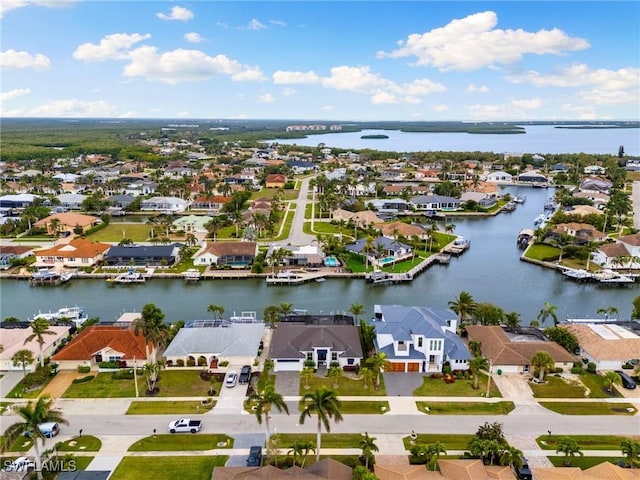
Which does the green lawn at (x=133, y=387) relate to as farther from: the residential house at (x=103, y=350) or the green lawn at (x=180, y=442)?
the green lawn at (x=180, y=442)

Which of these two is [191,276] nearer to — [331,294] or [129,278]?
[129,278]

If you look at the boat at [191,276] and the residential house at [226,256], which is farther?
the residential house at [226,256]

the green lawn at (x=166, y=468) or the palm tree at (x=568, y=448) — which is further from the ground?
→ the palm tree at (x=568, y=448)

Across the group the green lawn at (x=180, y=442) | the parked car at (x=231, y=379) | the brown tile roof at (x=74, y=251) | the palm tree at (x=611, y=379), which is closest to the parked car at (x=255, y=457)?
the green lawn at (x=180, y=442)

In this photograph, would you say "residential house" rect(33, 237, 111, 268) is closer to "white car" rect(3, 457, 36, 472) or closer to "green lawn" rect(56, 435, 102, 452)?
"green lawn" rect(56, 435, 102, 452)

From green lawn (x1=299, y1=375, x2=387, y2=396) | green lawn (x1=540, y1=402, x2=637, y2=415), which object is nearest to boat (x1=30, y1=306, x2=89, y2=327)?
green lawn (x1=299, y1=375, x2=387, y2=396)

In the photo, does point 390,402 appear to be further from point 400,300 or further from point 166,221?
point 166,221

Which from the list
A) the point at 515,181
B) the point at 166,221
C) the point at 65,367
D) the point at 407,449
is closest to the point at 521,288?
the point at 407,449
